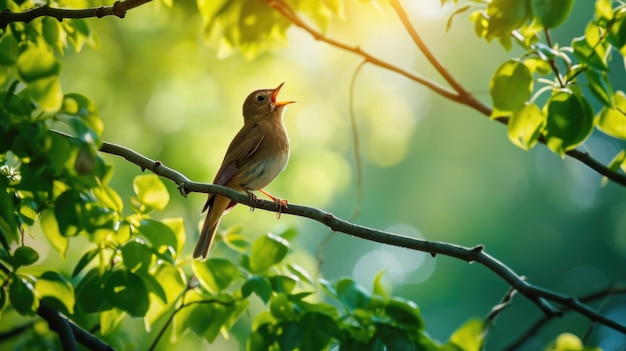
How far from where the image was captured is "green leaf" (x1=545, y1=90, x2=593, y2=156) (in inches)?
100

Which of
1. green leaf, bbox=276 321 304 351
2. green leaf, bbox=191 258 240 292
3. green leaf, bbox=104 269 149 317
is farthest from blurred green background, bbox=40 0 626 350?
green leaf, bbox=104 269 149 317

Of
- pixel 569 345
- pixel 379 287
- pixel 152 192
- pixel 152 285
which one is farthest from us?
pixel 379 287

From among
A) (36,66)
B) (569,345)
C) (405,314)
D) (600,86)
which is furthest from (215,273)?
(600,86)

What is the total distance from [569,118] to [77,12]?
189cm

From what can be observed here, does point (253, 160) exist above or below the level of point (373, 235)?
above

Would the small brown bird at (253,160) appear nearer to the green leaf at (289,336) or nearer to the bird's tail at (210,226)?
the bird's tail at (210,226)

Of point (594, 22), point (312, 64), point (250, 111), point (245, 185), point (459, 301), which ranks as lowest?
point (459, 301)

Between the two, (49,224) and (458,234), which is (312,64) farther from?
(458,234)

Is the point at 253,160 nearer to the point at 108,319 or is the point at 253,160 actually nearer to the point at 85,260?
the point at 108,319

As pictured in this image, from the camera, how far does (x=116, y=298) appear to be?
252 cm

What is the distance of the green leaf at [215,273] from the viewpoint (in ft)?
9.19

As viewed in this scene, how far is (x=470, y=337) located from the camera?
2.97 meters

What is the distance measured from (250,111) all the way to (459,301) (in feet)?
46.6

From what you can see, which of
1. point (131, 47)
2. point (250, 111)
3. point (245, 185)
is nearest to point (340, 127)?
point (131, 47)
